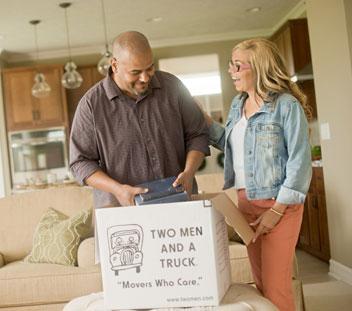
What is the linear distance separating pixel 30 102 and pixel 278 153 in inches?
243

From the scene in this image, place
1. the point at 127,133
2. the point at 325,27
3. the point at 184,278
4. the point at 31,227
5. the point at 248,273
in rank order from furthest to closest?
the point at 325,27 → the point at 31,227 → the point at 248,273 → the point at 127,133 → the point at 184,278

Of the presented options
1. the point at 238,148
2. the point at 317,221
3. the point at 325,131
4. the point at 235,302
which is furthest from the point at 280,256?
the point at 317,221

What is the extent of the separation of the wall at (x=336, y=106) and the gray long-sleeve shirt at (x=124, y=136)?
209cm

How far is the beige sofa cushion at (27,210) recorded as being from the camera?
3535 mm

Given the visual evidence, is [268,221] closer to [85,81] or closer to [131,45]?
[131,45]

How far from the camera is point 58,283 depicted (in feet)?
9.68

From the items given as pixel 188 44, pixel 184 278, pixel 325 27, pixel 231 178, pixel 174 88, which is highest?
pixel 188 44

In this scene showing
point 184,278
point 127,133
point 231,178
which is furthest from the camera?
point 231,178

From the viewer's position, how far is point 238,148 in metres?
1.94

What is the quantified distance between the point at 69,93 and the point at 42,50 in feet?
2.54

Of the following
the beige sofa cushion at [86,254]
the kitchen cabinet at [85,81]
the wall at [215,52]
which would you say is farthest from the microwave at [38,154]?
the beige sofa cushion at [86,254]

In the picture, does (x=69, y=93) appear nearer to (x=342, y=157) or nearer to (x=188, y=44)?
(x=188, y=44)

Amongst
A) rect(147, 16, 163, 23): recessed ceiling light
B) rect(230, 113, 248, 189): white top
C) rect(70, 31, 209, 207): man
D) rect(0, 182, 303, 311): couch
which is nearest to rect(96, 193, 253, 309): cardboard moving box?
rect(70, 31, 209, 207): man

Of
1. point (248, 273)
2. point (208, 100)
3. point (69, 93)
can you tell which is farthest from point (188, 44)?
point (248, 273)
